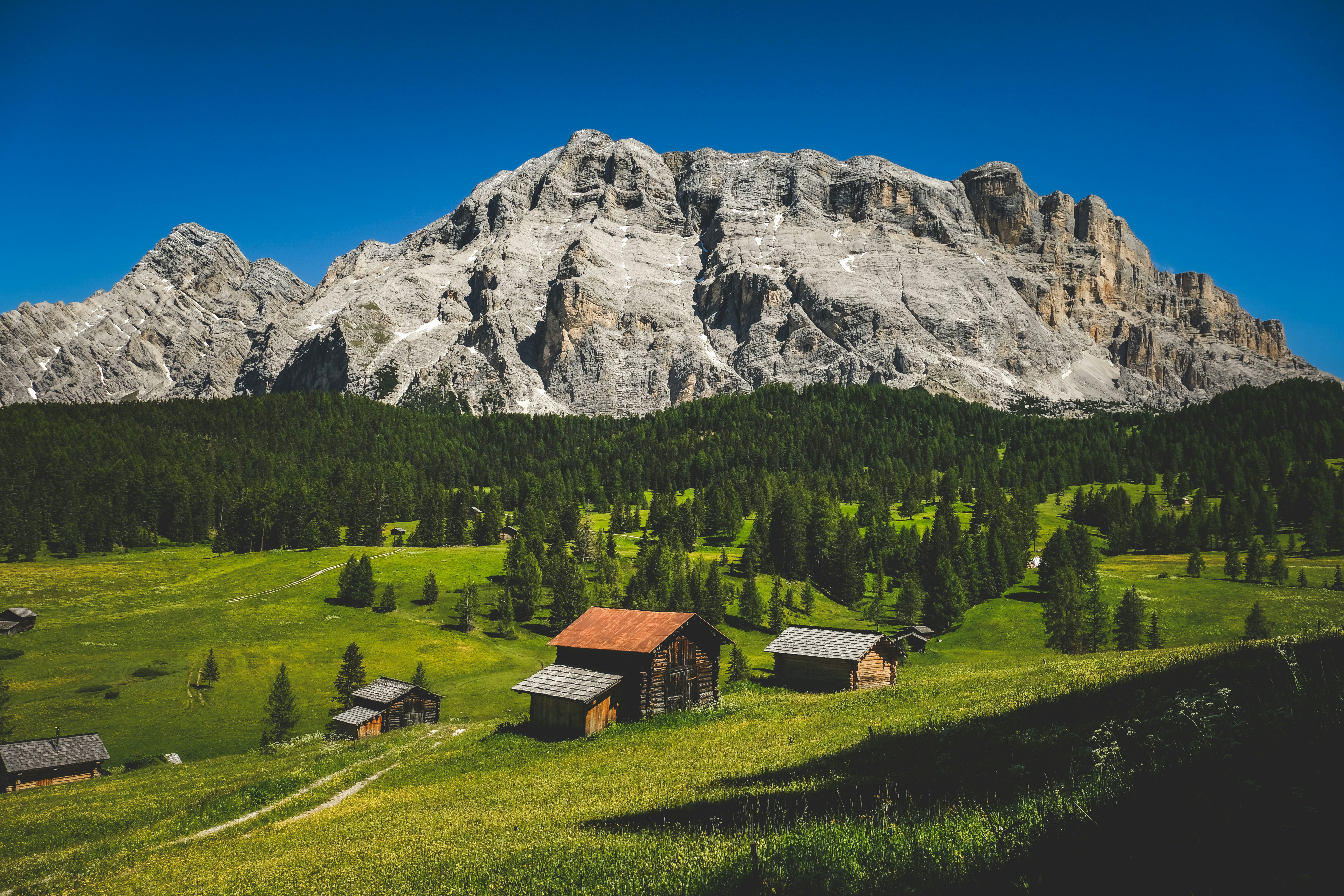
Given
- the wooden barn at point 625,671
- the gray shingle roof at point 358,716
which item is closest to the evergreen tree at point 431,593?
the gray shingle roof at point 358,716

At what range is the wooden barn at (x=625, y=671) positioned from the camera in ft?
122

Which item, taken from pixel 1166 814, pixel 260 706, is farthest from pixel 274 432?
pixel 1166 814

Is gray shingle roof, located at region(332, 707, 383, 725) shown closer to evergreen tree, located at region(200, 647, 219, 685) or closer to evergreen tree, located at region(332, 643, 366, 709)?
evergreen tree, located at region(332, 643, 366, 709)

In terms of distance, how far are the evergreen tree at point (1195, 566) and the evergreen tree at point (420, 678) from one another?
3707 inches

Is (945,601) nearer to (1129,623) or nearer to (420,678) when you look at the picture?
(1129,623)

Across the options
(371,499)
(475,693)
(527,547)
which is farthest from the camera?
(371,499)

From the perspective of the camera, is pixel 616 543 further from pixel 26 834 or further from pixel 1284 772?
pixel 1284 772

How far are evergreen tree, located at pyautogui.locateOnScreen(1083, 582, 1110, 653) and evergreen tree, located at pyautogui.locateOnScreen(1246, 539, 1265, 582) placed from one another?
Result: 1021 inches

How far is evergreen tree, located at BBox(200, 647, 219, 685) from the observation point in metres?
62.6

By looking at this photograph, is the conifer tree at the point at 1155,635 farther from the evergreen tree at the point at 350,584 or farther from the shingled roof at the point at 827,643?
the evergreen tree at the point at 350,584

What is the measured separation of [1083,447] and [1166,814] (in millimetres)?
212475

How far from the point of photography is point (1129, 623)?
6178 cm

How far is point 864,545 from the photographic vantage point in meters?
106

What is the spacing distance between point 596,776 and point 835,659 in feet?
87.7
